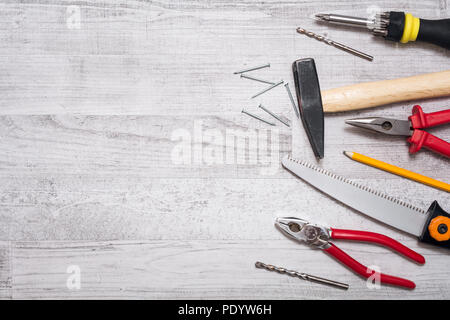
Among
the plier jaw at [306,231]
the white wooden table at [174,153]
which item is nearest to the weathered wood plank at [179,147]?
the white wooden table at [174,153]

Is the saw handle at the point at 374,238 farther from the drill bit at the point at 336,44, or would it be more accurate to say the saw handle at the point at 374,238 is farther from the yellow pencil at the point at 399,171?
the drill bit at the point at 336,44

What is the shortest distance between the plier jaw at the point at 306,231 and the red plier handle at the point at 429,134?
0.28 metres

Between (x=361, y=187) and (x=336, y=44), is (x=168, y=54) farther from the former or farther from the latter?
(x=361, y=187)

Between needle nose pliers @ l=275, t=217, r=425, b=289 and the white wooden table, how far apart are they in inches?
1.3

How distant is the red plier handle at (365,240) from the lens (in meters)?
1.05

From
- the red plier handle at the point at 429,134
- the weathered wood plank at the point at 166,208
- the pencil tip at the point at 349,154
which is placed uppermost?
the red plier handle at the point at 429,134

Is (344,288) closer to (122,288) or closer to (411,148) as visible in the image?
(411,148)

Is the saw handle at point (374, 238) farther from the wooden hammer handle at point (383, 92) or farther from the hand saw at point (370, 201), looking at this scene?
the wooden hammer handle at point (383, 92)

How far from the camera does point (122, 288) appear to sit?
1103 mm

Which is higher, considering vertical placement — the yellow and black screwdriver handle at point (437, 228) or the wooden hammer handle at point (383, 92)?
the wooden hammer handle at point (383, 92)

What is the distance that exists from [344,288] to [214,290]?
305mm

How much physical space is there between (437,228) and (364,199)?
169mm

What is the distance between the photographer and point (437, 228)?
41.2 inches
